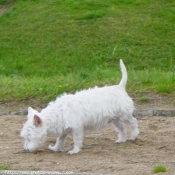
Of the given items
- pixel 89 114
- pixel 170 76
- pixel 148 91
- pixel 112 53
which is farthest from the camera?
pixel 112 53

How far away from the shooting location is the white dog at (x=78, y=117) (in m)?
7.52

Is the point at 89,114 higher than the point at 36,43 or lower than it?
higher

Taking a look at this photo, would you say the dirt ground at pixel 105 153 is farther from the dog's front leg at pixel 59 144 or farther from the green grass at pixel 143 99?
the green grass at pixel 143 99

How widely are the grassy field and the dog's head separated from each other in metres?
7.43

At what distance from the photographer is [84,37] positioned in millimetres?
20062

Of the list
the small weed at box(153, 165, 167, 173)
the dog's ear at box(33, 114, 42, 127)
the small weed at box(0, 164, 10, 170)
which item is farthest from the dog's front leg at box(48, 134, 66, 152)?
the small weed at box(153, 165, 167, 173)

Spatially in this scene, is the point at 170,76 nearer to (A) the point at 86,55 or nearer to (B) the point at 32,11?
(A) the point at 86,55

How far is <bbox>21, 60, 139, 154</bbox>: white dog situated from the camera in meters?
7.52

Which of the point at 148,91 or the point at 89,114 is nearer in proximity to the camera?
the point at 89,114

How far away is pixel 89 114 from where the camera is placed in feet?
25.4

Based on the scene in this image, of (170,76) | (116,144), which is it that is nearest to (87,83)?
(170,76)

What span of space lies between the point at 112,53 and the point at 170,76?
7031 millimetres

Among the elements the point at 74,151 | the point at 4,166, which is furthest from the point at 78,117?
the point at 4,166

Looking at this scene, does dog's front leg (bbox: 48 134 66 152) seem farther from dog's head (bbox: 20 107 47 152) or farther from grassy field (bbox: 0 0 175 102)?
grassy field (bbox: 0 0 175 102)
